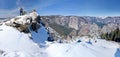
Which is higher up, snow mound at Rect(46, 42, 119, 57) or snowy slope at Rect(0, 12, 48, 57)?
snowy slope at Rect(0, 12, 48, 57)

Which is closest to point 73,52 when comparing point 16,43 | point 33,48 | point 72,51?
point 72,51

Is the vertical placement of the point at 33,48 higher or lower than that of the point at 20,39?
lower

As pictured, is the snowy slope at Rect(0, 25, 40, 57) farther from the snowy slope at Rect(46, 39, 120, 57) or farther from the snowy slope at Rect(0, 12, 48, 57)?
the snowy slope at Rect(46, 39, 120, 57)

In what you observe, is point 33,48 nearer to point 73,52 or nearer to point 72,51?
point 72,51

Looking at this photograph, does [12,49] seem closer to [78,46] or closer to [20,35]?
[20,35]

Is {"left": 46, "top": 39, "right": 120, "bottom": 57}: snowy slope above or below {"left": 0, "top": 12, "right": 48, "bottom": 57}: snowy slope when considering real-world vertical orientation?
below

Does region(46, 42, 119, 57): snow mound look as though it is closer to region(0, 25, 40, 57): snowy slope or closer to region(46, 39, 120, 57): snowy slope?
region(46, 39, 120, 57): snowy slope

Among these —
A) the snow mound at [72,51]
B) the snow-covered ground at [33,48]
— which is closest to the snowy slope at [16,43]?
the snow-covered ground at [33,48]

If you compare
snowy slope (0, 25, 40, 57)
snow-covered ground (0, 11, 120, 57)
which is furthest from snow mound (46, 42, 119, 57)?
snowy slope (0, 25, 40, 57)

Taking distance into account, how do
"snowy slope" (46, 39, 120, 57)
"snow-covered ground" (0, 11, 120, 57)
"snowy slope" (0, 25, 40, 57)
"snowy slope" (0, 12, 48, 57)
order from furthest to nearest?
"snowy slope" (46, 39, 120, 57) < "snowy slope" (0, 25, 40, 57) < "snow-covered ground" (0, 11, 120, 57) < "snowy slope" (0, 12, 48, 57)

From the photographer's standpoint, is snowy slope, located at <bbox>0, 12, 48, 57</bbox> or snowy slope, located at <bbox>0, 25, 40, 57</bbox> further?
snowy slope, located at <bbox>0, 25, 40, 57</bbox>

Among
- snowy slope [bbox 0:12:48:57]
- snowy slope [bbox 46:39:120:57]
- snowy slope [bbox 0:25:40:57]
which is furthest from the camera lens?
snowy slope [bbox 46:39:120:57]

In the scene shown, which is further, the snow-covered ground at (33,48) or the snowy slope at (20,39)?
the snow-covered ground at (33,48)

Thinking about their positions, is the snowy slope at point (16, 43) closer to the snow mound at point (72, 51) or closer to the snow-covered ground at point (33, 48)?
the snow-covered ground at point (33, 48)
